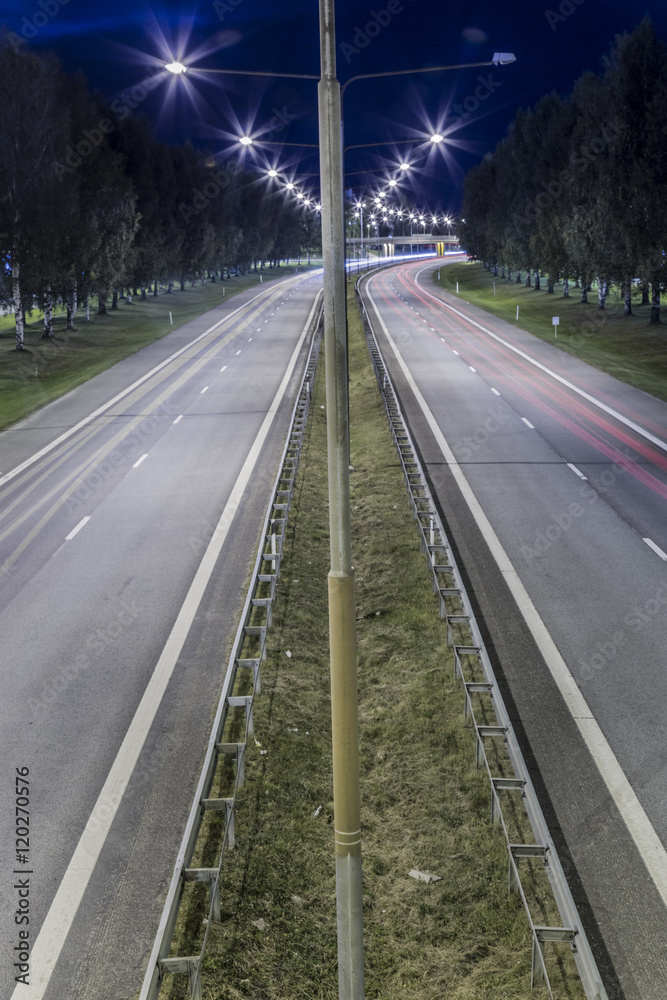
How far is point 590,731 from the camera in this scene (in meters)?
11.7

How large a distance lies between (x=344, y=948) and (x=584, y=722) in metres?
6.40

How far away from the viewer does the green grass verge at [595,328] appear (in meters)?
43.0

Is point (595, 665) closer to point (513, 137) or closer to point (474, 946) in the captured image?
point (474, 946)

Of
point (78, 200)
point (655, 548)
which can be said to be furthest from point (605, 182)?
point (655, 548)

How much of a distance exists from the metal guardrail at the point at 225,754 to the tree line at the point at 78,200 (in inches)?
1366

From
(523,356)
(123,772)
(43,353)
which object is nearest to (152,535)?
(123,772)

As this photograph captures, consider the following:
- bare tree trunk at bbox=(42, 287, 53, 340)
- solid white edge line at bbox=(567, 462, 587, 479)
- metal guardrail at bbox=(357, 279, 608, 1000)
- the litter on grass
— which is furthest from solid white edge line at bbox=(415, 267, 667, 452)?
bare tree trunk at bbox=(42, 287, 53, 340)

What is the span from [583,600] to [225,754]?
741 centimetres

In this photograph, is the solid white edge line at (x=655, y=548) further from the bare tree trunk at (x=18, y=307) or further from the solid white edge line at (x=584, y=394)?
the bare tree trunk at (x=18, y=307)

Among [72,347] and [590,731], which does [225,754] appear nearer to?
[590,731]

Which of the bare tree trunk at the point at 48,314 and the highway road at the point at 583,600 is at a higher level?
the bare tree trunk at the point at 48,314

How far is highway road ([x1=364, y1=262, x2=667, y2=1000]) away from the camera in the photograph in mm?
9055

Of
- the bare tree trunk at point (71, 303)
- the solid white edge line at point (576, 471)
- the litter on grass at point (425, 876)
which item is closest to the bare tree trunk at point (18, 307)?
the bare tree trunk at point (71, 303)

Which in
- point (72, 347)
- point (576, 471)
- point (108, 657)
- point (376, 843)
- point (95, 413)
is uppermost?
point (72, 347)
